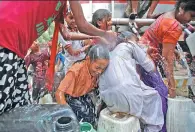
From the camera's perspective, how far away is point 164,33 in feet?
10.3

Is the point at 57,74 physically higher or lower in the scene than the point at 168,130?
higher

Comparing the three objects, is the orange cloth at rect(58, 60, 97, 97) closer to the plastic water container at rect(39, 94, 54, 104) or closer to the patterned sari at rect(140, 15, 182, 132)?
the plastic water container at rect(39, 94, 54, 104)

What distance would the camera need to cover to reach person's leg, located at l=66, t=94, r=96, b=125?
2869mm

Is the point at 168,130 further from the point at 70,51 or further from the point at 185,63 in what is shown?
the point at 70,51

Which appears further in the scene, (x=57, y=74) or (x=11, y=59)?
(x=57, y=74)

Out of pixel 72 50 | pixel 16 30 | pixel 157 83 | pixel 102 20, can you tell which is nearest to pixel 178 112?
pixel 157 83

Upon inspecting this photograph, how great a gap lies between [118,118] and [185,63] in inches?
54.9

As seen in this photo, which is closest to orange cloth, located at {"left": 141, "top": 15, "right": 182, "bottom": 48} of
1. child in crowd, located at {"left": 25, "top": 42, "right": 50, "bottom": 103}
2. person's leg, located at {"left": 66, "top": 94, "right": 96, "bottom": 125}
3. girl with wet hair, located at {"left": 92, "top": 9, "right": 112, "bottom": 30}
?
girl with wet hair, located at {"left": 92, "top": 9, "right": 112, "bottom": 30}

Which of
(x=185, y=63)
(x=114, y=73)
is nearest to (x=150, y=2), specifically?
(x=185, y=63)

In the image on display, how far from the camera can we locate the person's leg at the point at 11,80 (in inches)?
77.1

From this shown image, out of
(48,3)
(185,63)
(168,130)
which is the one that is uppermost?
(48,3)

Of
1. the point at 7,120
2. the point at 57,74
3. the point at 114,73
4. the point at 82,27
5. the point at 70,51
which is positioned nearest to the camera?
the point at 7,120

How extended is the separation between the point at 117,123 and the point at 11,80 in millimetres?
993

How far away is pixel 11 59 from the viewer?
78.1 inches
